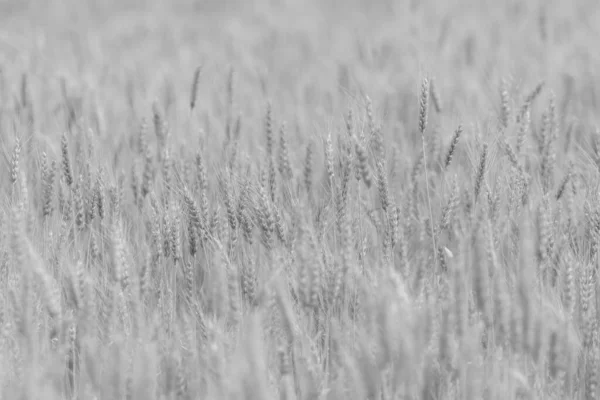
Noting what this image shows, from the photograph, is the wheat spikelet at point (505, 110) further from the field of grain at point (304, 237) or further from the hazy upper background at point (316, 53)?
the hazy upper background at point (316, 53)

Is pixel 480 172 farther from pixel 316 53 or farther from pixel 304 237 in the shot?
pixel 316 53

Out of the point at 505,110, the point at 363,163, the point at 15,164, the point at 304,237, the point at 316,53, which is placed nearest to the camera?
the point at 304,237

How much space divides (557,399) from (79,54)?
319 centimetres

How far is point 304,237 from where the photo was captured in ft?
5.60

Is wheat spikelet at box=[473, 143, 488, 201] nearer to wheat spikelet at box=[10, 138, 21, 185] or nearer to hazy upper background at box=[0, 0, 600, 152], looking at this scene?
hazy upper background at box=[0, 0, 600, 152]

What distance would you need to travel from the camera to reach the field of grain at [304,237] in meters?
1.60

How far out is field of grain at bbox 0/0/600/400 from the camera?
160cm

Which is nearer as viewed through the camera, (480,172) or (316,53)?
(480,172)

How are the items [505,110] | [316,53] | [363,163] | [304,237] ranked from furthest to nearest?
[316,53] → [505,110] → [363,163] → [304,237]

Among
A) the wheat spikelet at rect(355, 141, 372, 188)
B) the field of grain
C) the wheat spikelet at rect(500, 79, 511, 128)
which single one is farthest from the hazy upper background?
the wheat spikelet at rect(355, 141, 372, 188)

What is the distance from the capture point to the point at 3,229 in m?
2.01

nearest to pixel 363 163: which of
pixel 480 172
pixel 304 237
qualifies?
pixel 480 172

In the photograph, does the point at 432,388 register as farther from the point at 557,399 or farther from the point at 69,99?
the point at 69,99

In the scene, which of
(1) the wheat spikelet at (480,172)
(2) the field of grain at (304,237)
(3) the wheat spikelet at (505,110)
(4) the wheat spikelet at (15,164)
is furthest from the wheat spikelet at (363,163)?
(4) the wheat spikelet at (15,164)
